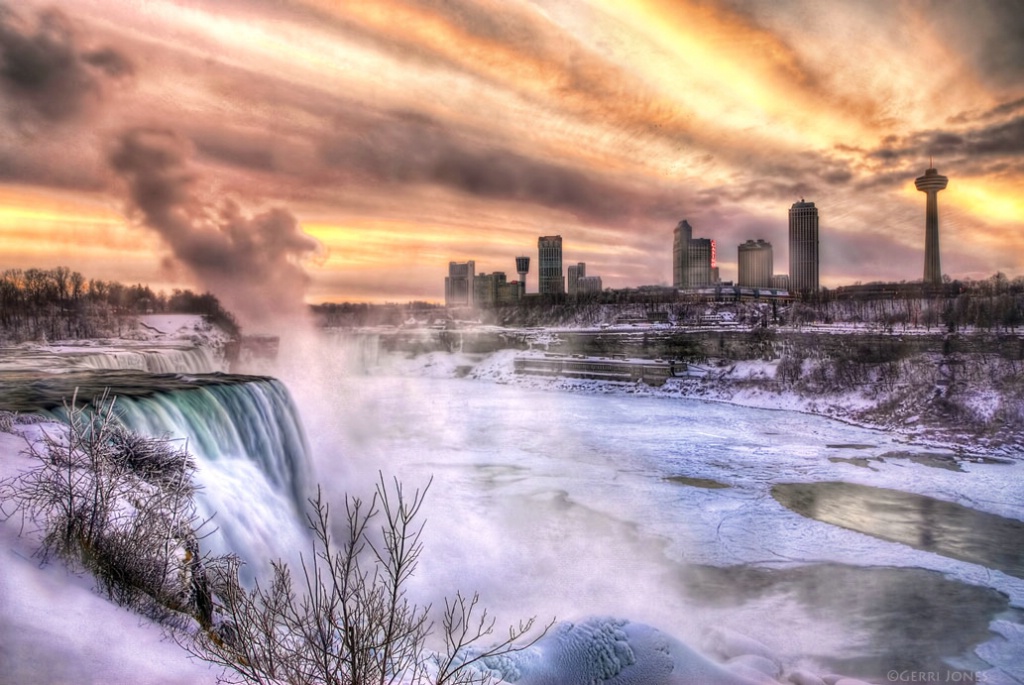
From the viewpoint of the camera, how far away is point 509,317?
294ft

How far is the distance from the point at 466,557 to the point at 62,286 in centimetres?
3767

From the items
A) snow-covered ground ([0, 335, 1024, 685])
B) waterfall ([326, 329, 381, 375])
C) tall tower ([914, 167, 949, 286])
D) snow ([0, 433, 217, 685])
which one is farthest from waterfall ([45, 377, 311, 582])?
tall tower ([914, 167, 949, 286])

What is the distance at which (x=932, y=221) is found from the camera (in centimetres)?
10456

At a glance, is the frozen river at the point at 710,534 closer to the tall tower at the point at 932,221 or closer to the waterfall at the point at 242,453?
the waterfall at the point at 242,453

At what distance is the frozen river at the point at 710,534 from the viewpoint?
31.2 feet

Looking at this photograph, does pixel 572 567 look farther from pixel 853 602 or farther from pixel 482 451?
pixel 482 451

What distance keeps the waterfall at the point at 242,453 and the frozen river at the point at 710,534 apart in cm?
315

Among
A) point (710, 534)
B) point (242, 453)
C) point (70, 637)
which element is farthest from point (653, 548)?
point (70, 637)

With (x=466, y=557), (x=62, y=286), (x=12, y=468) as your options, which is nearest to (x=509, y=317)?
(x=62, y=286)

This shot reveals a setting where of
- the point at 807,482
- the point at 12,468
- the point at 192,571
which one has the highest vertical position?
the point at 12,468

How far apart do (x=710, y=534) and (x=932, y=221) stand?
120046 mm

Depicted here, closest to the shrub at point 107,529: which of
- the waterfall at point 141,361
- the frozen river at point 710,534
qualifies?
the frozen river at point 710,534

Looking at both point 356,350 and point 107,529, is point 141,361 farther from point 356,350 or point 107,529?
point 356,350

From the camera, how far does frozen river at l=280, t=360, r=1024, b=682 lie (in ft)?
31.2
